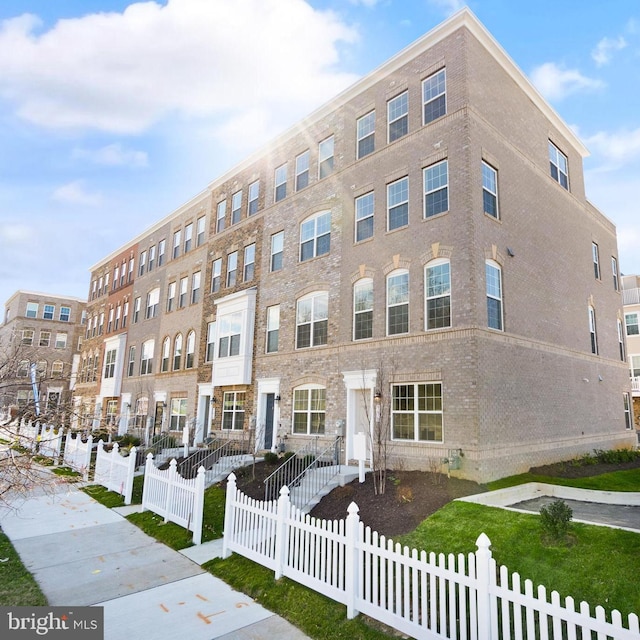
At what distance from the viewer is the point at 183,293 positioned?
91.0ft

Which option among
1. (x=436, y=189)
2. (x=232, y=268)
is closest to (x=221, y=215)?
(x=232, y=268)

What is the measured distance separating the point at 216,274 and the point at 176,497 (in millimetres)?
15976

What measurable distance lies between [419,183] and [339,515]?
34.1 ft

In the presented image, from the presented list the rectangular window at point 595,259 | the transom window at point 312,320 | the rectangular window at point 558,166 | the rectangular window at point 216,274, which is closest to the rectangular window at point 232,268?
the rectangular window at point 216,274

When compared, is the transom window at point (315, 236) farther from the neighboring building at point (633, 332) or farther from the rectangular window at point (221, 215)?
the neighboring building at point (633, 332)

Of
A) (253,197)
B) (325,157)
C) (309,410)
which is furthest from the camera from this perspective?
(253,197)

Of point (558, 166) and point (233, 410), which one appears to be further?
point (233, 410)

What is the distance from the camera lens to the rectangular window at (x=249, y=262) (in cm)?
2227

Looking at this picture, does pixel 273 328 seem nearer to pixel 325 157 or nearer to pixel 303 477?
pixel 325 157

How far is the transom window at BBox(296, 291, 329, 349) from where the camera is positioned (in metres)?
17.9

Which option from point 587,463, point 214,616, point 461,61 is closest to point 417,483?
point 214,616

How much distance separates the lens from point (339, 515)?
10766 mm

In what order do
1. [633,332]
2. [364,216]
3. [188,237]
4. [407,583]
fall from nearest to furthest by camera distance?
[407,583] → [364,216] → [188,237] → [633,332]

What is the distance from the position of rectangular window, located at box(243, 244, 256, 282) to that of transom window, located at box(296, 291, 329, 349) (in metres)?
4.22
